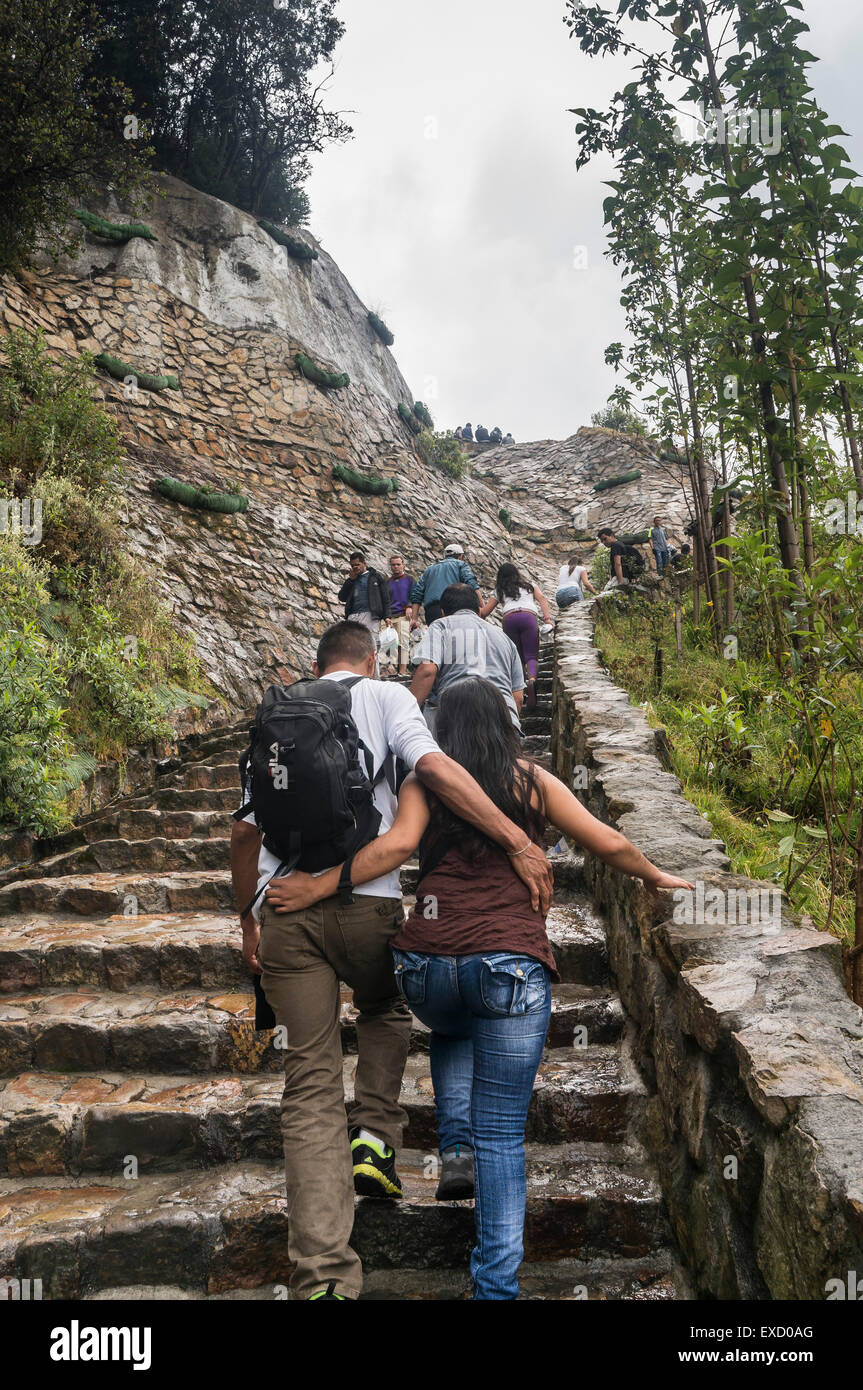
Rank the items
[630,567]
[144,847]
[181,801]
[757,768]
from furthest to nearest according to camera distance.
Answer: [630,567] → [181,801] → [144,847] → [757,768]

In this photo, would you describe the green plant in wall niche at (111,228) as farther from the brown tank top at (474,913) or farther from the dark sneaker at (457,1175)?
the dark sneaker at (457,1175)

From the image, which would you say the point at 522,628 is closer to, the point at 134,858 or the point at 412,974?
the point at 134,858

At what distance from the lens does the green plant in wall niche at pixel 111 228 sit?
15.5 metres

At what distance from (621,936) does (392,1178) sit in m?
1.25

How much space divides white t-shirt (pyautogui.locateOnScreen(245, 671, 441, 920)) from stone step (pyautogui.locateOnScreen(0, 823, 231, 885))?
282cm

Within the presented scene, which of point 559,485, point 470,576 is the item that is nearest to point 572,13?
point 470,576

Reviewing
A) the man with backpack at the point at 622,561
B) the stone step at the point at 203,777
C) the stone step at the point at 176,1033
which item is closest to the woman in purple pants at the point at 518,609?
the stone step at the point at 203,777

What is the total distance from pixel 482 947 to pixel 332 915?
437 millimetres

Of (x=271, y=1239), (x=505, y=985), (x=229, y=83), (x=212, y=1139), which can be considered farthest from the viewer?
(x=229, y=83)

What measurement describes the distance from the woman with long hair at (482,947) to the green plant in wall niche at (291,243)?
19606mm

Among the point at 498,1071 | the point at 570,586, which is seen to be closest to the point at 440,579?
the point at 498,1071

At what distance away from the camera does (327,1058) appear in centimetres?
230

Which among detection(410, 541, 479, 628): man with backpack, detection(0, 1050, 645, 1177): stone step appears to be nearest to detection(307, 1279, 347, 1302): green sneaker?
detection(0, 1050, 645, 1177): stone step

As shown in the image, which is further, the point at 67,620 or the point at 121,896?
the point at 67,620
